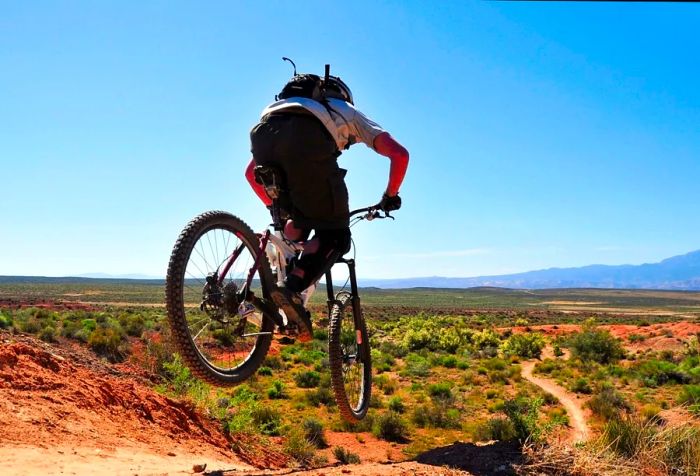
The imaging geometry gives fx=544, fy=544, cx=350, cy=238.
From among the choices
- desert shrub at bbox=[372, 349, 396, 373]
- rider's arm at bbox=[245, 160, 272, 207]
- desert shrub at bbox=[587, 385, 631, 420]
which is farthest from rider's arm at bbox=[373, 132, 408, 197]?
desert shrub at bbox=[372, 349, 396, 373]

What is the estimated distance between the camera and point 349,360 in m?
5.44

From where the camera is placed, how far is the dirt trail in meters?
16.3

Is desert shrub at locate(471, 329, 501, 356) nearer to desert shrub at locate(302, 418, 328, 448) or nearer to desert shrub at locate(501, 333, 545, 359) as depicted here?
desert shrub at locate(501, 333, 545, 359)

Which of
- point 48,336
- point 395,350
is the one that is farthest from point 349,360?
point 395,350

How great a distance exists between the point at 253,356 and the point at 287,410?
563 inches

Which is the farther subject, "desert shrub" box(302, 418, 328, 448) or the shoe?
"desert shrub" box(302, 418, 328, 448)

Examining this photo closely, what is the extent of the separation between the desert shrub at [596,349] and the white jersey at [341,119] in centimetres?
3152

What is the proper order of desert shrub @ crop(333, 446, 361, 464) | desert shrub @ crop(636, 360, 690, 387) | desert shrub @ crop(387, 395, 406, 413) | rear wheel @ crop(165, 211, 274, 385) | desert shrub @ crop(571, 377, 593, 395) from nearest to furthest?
rear wheel @ crop(165, 211, 274, 385)
desert shrub @ crop(333, 446, 361, 464)
desert shrub @ crop(387, 395, 406, 413)
desert shrub @ crop(571, 377, 593, 395)
desert shrub @ crop(636, 360, 690, 387)

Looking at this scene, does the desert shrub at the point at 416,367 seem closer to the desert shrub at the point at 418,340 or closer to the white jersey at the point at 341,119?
the desert shrub at the point at 418,340

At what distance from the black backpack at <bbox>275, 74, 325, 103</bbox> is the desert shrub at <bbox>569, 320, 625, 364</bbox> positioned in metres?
31.9

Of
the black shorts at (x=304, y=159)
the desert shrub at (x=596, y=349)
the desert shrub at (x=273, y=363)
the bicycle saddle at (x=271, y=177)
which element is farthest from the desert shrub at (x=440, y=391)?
the bicycle saddle at (x=271, y=177)

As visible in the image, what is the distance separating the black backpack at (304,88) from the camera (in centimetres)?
441

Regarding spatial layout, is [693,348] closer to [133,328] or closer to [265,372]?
[265,372]

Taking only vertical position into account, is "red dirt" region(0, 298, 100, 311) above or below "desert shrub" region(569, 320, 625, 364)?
above
